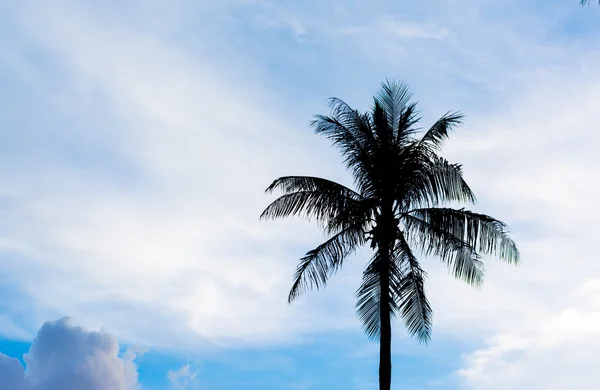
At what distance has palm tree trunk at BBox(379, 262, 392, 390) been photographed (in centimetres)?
1861

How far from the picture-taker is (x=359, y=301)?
67.3ft

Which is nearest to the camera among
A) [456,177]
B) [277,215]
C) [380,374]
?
[380,374]

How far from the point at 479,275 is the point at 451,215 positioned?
6.49 feet

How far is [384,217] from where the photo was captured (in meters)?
20.0

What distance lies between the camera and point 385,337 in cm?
1883

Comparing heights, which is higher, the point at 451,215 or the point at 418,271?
the point at 451,215

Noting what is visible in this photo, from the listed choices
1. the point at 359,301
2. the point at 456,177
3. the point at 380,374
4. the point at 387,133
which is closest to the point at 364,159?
the point at 387,133

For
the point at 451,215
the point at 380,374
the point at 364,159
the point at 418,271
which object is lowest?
the point at 380,374

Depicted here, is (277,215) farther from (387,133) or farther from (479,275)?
(479,275)

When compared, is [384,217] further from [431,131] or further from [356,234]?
[431,131]

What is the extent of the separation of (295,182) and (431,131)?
420 cm

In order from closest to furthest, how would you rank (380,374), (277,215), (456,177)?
(380,374)
(456,177)
(277,215)

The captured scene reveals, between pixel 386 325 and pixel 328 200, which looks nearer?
pixel 386 325

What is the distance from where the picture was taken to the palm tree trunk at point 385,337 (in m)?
18.6
